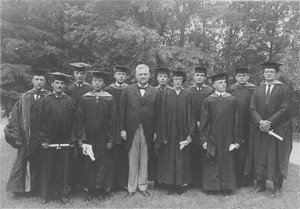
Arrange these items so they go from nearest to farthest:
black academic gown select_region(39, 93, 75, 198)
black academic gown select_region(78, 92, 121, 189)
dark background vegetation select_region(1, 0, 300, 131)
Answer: black academic gown select_region(39, 93, 75, 198) < black academic gown select_region(78, 92, 121, 189) < dark background vegetation select_region(1, 0, 300, 131)

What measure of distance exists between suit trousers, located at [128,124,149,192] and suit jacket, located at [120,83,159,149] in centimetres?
9

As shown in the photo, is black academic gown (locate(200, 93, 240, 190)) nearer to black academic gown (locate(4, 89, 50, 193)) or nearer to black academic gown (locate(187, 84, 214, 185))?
black academic gown (locate(187, 84, 214, 185))

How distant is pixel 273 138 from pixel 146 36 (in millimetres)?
7926

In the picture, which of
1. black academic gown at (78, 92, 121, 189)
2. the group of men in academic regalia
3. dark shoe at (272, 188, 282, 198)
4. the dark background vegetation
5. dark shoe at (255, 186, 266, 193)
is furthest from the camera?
the dark background vegetation

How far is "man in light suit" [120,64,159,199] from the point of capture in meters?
5.93

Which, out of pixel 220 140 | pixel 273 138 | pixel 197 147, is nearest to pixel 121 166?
pixel 197 147

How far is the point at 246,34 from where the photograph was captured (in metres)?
18.2

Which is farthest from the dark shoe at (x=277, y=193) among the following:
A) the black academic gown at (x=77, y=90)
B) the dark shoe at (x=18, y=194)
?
the dark shoe at (x=18, y=194)

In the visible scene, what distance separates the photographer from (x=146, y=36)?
12500 mm

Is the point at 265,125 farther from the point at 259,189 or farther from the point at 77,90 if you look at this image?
the point at 77,90

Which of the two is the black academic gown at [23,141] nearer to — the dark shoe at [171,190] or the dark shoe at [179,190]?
the dark shoe at [171,190]

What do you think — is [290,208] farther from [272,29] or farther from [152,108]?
[272,29]

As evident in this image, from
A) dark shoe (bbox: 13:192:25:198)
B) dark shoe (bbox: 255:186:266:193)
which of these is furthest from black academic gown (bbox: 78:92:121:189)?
dark shoe (bbox: 255:186:266:193)

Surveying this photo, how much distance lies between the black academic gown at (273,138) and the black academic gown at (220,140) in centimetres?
46
